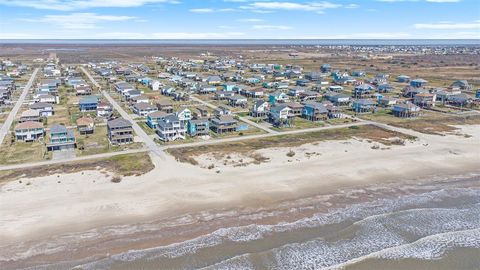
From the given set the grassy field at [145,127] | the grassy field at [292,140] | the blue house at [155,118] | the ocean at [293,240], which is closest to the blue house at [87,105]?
the grassy field at [145,127]

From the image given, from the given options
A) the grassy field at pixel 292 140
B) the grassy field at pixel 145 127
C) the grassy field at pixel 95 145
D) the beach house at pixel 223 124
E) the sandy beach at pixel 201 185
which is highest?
the beach house at pixel 223 124

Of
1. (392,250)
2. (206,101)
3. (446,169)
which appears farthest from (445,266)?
(206,101)

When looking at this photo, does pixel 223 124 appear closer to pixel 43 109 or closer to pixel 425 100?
pixel 43 109

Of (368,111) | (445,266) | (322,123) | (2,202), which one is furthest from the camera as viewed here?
(368,111)

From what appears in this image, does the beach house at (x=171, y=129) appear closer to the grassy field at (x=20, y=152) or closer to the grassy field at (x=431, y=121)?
the grassy field at (x=20, y=152)

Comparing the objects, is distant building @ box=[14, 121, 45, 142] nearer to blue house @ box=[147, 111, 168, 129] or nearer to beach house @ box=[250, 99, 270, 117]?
blue house @ box=[147, 111, 168, 129]

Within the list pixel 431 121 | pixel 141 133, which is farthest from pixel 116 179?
pixel 431 121

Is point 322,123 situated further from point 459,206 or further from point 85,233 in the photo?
point 85,233

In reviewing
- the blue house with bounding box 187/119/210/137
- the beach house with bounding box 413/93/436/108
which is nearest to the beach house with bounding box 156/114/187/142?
the blue house with bounding box 187/119/210/137
